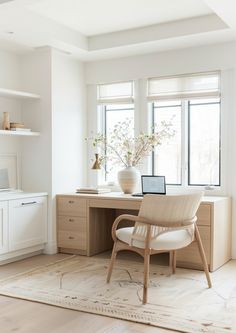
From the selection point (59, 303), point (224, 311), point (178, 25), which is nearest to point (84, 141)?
point (178, 25)

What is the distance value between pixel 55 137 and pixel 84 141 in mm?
627

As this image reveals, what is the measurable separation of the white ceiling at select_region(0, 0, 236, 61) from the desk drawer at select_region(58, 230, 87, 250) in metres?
2.14

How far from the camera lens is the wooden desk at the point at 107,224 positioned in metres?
4.26

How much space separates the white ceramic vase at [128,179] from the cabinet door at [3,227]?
4.39 ft

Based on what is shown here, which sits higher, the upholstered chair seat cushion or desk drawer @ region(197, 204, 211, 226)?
desk drawer @ region(197, 204, 211, 226)

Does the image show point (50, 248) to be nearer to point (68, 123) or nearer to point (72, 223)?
point (72, 223)

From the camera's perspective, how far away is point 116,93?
5520 mm

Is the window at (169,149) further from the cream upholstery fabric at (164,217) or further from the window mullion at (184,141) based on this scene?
the cream upholstery fabric at (164,217)

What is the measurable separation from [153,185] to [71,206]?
98 cm

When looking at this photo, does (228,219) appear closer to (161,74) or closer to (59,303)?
(161,74)

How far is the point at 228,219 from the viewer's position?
4.68m

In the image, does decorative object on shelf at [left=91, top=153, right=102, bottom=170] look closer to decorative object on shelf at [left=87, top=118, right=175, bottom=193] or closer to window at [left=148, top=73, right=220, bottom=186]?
decorative object on shelf at [left=87, top=118, right=175, bottom=193]

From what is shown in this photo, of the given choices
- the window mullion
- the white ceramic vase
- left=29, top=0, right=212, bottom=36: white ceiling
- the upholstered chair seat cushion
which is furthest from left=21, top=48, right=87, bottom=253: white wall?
the upholstered chair seat cushion

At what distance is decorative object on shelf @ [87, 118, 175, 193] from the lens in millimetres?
5020
